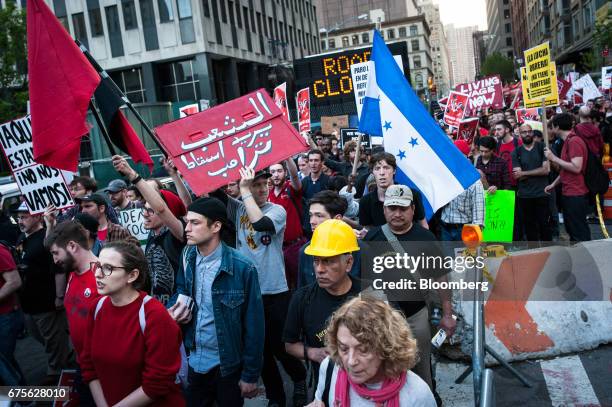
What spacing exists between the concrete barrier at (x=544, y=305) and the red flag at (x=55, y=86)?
3.63 m

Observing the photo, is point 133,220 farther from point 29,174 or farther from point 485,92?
point 485,92

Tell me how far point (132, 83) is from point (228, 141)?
3497cm

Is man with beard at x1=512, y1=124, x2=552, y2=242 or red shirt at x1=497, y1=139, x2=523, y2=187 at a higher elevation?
red shirt at x1=497, y1=139, x2=523, y2=187

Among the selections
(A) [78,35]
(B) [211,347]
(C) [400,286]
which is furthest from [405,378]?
(A) [78,35]

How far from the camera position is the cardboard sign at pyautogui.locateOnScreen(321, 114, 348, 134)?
15.8 metres

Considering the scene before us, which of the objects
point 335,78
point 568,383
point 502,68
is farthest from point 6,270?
point 502,68

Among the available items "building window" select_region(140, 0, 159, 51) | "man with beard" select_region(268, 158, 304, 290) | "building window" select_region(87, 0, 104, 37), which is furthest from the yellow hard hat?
"building window" select_region(87, 0, 104, 37)

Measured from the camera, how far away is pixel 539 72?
9.32 m

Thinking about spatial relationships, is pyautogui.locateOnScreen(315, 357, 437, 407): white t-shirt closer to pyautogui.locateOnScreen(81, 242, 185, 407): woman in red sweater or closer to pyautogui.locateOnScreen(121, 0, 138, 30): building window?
pyautogui.locateOnScreen(81, 242, 185, 407): woman in red sweater

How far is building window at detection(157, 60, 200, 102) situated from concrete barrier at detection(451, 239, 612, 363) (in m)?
31.9

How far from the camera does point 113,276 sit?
3.19 metres

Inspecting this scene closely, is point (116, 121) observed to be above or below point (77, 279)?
above

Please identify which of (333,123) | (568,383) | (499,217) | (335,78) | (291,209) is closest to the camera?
(568,383)

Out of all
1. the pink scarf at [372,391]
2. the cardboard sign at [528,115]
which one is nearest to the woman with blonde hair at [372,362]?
the pink scarf at [372,391]
